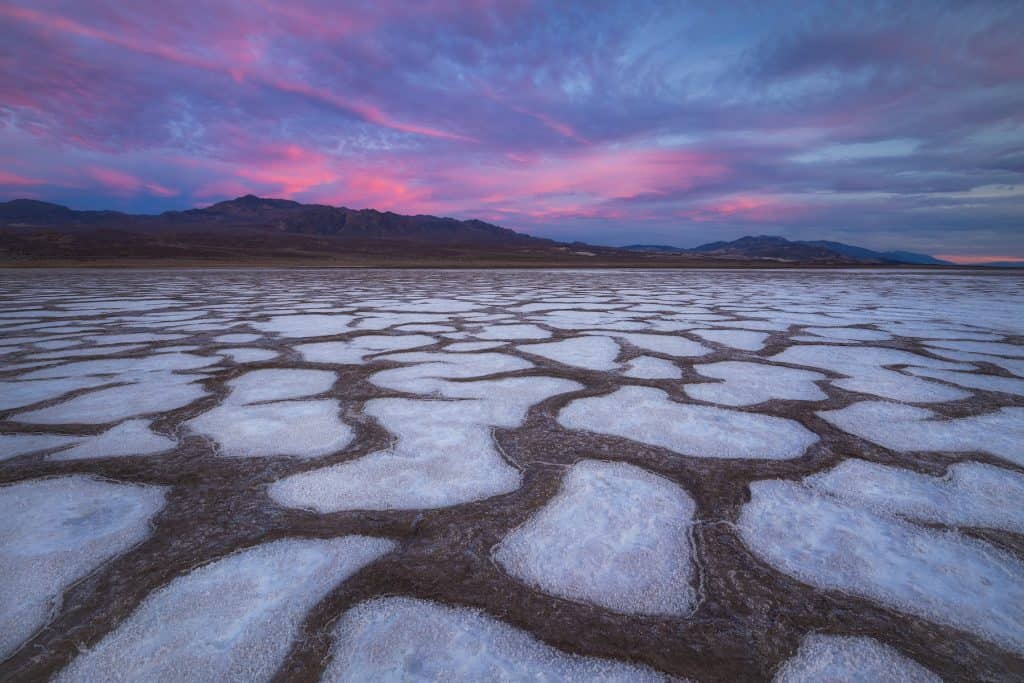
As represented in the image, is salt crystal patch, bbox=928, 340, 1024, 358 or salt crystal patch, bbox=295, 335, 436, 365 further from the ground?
salt crystal patch, bbox=928, 340, 1024, 358

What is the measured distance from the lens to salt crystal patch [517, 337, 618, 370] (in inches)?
73.7

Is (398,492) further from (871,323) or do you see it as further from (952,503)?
(871,323)

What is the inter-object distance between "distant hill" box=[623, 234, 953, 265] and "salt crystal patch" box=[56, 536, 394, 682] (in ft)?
102

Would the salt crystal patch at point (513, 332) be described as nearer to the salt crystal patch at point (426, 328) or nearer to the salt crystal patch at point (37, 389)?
the salt crystal patch at point (426, 328)

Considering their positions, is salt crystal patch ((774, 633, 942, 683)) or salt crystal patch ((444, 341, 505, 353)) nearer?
salt crystal patch ((774, 633, 942, 683))

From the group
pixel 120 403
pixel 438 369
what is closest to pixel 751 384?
pixel 438 369

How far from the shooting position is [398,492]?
87 centimetres

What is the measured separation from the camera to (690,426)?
1.19m

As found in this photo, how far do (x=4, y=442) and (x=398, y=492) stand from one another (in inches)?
38.4

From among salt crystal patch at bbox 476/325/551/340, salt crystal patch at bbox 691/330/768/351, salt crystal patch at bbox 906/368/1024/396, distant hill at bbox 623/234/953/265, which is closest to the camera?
salt crystal patch at bbox 906/368/1024/396

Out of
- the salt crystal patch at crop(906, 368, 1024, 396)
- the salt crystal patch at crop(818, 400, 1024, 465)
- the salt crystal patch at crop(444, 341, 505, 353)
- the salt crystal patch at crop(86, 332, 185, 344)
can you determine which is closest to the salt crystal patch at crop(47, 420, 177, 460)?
the salt crystal patch at crop(444, 341, 505, 353)

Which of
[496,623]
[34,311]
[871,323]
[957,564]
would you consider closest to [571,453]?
[496,623]

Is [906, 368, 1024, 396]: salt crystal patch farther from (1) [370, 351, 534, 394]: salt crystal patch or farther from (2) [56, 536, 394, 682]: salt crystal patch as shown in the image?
(2) [56, 536, 394, 682]: salt crystal patch

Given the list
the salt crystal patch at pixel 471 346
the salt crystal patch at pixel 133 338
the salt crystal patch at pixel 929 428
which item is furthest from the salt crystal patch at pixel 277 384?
the salt crystal patch at pixel 929 428
